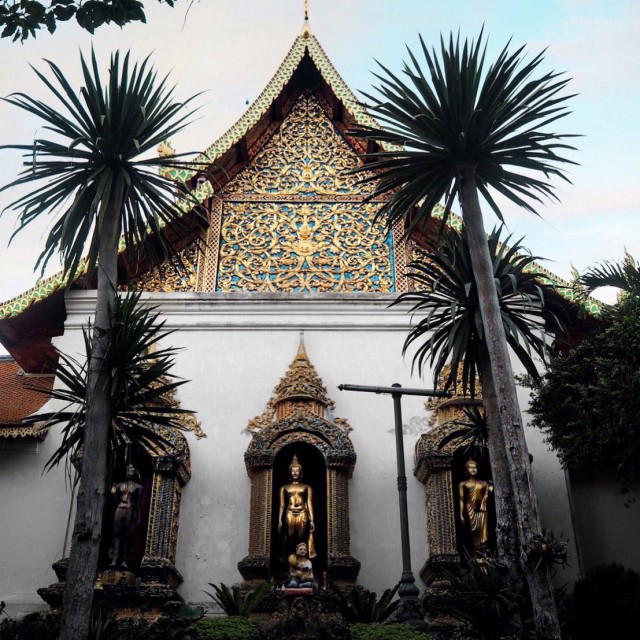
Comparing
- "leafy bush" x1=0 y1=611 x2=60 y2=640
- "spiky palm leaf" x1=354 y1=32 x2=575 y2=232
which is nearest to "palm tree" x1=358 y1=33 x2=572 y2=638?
"spiky palm leaf" x1=354 y1=32 x2=575 y2=232

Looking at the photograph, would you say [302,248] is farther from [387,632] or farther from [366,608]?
[387,632]

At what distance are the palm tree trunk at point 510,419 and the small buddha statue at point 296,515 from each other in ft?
11.7

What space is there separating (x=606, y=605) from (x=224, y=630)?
493 centimetres

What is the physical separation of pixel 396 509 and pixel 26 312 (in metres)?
6.41

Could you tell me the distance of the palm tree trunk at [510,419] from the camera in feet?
26.3

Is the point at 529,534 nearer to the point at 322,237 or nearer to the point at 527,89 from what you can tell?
the point at 527,89

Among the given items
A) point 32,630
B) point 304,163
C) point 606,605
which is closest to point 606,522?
point 606,605

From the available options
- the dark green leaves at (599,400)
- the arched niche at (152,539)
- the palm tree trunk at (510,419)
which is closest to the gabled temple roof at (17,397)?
the arched niche at (152,539)

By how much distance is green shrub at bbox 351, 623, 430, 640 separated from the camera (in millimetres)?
8961

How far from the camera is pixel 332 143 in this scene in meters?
16.2

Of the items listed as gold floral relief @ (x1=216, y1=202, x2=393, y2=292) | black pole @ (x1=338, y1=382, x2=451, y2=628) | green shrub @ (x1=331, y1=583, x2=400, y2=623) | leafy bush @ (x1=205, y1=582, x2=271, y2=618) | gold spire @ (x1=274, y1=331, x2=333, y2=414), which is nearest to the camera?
black pole @ (x1=338, y1=382, x2=451, y2=628)

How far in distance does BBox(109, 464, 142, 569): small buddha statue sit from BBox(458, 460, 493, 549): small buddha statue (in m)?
4.37

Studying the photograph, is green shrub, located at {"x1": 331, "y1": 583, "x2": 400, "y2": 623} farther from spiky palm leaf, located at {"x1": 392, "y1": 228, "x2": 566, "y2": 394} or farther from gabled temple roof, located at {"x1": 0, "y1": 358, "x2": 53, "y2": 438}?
gabled temple roof, located at {"x1": 0, "y1": 358, "x2": 53, "y2": 438}

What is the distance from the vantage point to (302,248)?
14.9m
